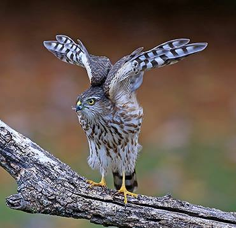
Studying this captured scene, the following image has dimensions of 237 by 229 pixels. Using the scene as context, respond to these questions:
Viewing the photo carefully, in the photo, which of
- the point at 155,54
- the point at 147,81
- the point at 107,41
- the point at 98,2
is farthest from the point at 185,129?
the point at 155,54

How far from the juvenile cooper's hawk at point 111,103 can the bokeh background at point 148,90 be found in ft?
10.7

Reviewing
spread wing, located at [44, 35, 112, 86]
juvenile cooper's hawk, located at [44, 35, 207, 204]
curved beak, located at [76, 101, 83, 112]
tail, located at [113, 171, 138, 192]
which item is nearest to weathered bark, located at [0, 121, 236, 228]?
juvenile cooper's hawk, located at [44, 35, 207, 204]

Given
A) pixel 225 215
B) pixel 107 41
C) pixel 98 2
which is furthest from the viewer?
pixel 98 2

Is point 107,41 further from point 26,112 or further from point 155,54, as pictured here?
point 155,54

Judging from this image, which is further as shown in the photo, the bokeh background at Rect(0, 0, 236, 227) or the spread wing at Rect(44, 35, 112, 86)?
the bokeh background at Rect(0, 0, 236, 227)

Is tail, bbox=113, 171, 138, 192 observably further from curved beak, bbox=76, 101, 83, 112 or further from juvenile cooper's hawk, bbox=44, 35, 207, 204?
curved beak, bbox=76, 101, 83, 112

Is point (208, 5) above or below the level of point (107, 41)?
above

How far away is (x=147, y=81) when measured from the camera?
12461 millimetres

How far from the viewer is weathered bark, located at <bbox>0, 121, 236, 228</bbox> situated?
437 cm

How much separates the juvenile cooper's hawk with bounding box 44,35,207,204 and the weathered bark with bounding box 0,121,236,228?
250 millimetres

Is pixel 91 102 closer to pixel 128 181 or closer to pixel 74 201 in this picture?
pixel 74 201

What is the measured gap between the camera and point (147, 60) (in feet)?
14.8

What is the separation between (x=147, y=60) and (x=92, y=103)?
526 mm

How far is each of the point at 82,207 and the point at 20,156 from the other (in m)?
0.51
